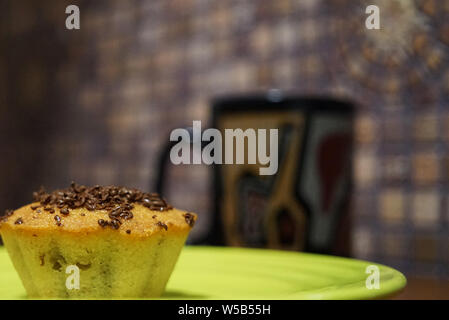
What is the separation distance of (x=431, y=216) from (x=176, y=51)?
675 millimetres

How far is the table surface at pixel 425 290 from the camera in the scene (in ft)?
2.21

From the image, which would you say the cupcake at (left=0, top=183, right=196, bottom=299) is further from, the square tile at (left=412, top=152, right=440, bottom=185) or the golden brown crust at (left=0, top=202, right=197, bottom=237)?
the square tile at (left=412, top=152, right=440, bottom=185)

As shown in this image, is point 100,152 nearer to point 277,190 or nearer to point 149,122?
point 149,122

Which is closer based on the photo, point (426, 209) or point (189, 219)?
point (189, 219)

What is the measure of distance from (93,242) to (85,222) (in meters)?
0.02

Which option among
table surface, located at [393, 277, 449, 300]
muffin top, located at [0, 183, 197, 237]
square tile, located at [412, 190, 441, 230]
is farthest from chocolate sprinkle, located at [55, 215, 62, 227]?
square tile, located at [412, 190, 441, 230]

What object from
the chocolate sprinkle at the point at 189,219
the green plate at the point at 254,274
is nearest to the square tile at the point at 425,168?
the green plate at the point at 254,274

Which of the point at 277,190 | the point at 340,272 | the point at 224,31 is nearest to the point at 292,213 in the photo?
the point at 277,190

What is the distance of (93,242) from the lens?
492mm

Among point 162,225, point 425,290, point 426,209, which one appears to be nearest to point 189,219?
point 162,225

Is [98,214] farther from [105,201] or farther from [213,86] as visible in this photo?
[213,86]

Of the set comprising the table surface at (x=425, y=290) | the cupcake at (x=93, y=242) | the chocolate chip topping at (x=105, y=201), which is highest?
the chocolate chip topping at (x=105, y=201)

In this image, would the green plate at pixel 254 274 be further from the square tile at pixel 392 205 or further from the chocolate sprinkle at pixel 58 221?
the square tile at pixel 392 205
